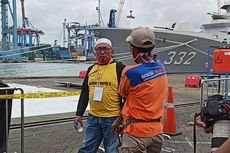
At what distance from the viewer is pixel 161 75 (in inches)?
138

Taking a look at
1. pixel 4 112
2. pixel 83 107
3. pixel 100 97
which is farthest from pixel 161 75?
pixel 4 112

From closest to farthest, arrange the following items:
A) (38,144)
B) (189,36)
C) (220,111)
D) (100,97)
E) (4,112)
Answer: (220,111) → (100,97) → (4,112) → (38,144) → (189,36)

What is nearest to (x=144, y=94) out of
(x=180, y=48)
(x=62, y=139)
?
(x=62, y=139)

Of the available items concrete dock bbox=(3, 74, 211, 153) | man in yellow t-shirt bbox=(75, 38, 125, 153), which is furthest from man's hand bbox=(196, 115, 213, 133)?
concrete dock bbox=(3, 74, 211, 153)

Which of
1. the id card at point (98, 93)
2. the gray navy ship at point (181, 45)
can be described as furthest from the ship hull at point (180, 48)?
the id card at point (98, 93)

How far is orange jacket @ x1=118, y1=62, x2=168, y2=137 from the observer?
3.40m

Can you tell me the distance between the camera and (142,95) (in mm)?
3418

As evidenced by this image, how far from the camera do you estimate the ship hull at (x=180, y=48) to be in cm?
3416

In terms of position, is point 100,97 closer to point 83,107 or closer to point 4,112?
point 83,107

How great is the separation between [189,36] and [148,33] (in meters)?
31.8

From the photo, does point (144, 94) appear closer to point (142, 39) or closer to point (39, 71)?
point (142, 39)

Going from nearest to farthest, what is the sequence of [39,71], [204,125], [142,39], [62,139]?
[204,125]
[142,39]
[62,139]
[39,71]

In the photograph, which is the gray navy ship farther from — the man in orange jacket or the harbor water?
the man in orange jacket

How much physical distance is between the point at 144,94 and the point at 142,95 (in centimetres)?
2
